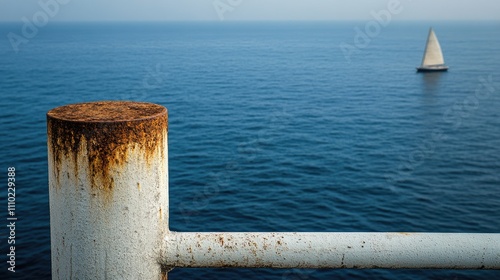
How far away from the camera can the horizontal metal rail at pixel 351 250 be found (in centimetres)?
201

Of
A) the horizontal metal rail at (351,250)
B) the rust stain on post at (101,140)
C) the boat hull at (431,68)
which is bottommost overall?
the boat hull at (431,68)

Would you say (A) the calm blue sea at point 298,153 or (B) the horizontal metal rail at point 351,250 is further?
(A) the calm blue sea at point 298,153

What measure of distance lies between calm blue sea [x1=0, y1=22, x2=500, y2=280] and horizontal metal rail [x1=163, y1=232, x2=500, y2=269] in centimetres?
2140

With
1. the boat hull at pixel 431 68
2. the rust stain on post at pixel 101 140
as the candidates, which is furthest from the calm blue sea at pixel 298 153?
the rust stain on post at pixel 101 140

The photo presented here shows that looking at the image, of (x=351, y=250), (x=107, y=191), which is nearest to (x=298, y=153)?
(x=351, y=250)

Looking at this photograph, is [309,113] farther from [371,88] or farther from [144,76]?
[144,76]

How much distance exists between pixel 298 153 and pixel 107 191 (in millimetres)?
41443

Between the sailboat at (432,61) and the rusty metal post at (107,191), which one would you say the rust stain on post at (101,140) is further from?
the sailboat at (432,61)

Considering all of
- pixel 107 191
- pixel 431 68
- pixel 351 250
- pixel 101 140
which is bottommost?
pixel 431 68

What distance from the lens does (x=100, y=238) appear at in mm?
1990

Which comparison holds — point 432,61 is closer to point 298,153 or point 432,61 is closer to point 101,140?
point 298,153

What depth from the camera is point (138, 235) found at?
80.7 inches

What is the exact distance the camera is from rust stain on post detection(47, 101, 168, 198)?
75.4 inches

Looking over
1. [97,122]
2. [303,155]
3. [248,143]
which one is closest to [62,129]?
[97,122]
